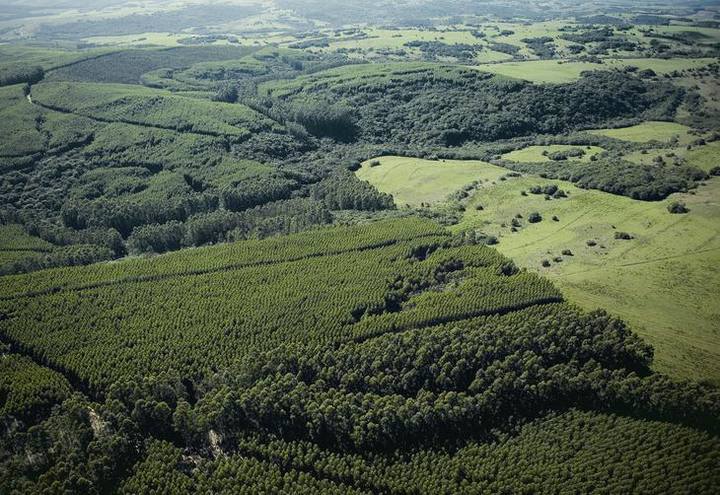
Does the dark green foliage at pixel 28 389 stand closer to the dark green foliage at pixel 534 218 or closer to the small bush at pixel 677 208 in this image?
the dark green foliage at pixel 534 218

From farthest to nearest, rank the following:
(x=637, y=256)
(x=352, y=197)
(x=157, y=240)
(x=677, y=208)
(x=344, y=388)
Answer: (x=352, y=197) < (x=157, y=240) < (x=677, y=208) < (x=637, y=256) < (x=344, y=388)

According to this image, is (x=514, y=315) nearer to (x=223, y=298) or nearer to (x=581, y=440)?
(x=581, y=440)

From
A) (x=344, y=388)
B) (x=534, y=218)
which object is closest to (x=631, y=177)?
(x=534, y=218)

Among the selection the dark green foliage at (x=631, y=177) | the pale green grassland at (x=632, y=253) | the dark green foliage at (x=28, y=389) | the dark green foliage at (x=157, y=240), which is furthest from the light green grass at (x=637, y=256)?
the dark green foliage at (x=28, y=389)

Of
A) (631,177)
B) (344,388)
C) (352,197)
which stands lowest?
(344,388)

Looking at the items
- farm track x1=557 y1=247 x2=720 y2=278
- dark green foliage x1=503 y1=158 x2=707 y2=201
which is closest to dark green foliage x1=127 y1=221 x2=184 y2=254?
farm track x1=557 y1=247 x2=720 y2=278

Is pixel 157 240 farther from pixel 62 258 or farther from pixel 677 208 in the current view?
pixel 677 208

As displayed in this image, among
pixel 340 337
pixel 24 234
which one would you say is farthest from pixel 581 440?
pixel 24 234
